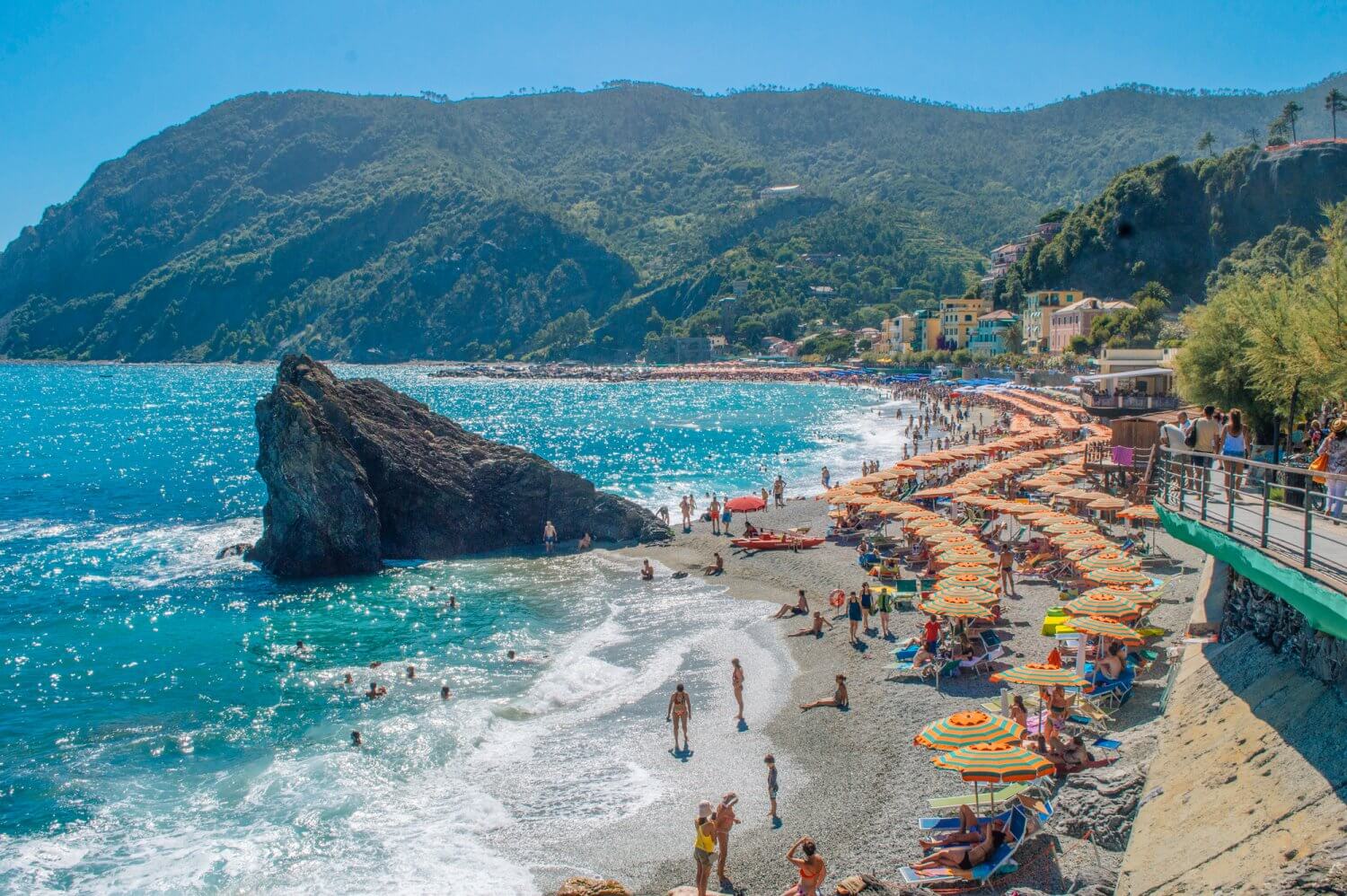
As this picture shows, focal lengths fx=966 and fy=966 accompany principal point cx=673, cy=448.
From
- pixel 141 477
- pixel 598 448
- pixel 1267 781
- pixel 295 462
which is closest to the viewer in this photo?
pixel 1267 781

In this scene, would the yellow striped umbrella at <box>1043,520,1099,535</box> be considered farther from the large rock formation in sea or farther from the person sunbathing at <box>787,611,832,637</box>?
the large rock formation in sea

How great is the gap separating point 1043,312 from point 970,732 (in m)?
103

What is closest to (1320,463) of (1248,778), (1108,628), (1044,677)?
(1108,628)

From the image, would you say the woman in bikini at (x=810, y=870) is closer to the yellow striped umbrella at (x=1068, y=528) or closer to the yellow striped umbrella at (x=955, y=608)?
the yellow striped umbrella at (x=955, y=608)

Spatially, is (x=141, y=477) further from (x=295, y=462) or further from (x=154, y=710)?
(x=154, y=710)

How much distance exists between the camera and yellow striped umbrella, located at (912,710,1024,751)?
38.6 ft

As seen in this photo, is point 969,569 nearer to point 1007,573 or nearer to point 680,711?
point 1007,573

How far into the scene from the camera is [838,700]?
17.6m

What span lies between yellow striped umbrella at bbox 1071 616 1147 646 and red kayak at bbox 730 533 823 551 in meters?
15.6

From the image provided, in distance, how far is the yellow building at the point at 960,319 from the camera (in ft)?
435

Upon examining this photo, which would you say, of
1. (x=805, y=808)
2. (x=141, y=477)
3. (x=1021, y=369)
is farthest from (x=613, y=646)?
(x=1021, y=369)

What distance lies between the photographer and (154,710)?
19172mm

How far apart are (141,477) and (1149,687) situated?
54477mm

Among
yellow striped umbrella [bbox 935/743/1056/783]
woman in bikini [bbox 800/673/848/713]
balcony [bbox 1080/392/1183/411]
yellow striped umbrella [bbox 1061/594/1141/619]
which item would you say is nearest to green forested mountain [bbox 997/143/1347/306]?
balcony [bbox 1080/392/1183/411]
